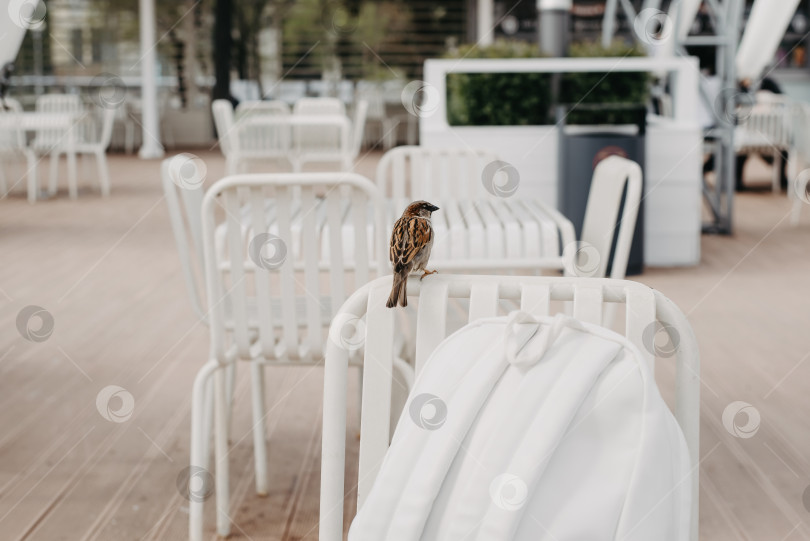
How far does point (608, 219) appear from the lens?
2.31 meters

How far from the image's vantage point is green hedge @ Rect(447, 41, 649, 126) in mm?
5734

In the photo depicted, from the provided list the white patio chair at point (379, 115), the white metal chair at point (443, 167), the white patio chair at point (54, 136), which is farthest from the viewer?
the white patio chair at point (379, 115)

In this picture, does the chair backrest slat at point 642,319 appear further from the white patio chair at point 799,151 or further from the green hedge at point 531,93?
the white patio chair at point 799,151

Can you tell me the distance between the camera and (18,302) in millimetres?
4688

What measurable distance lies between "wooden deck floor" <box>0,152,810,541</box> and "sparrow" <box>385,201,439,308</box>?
40.8 inches

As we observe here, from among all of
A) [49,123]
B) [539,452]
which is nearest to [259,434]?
[539,452]

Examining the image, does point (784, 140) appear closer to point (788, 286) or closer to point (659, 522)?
point (788, 286)

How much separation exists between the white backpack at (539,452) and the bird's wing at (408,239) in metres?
0.30

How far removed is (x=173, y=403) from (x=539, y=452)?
2.42m

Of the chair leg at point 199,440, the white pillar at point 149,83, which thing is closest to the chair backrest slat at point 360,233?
the chair leg at point 199,440

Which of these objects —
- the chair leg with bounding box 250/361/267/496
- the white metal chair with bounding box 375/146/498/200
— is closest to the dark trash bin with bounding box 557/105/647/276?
the white metal chair with bounding box 375/146/498/200

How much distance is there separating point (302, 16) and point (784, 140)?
873cm

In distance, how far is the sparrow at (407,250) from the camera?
1.29 m

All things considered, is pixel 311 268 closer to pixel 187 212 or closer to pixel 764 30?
pixel 187 212
